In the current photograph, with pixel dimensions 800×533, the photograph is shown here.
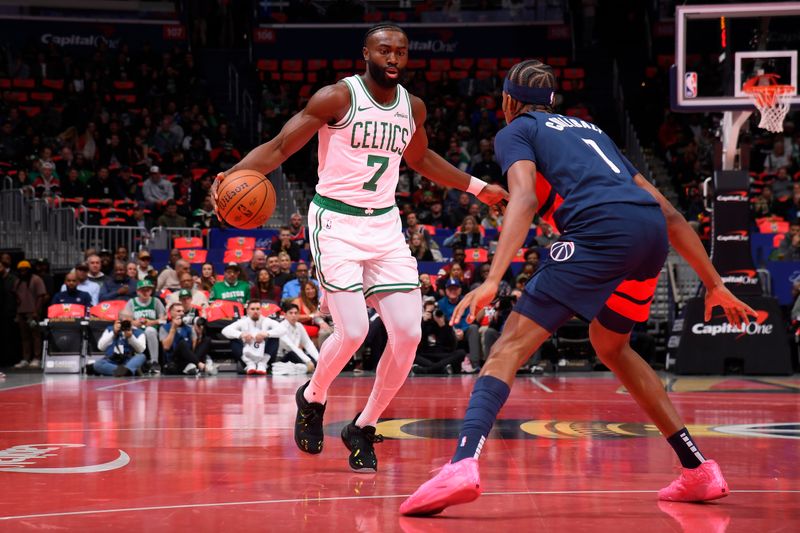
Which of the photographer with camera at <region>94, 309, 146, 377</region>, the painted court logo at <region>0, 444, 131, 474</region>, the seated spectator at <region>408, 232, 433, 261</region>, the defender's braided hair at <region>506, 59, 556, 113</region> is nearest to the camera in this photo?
the defender's braided hair at <region>506, 59, 556, 113</region>

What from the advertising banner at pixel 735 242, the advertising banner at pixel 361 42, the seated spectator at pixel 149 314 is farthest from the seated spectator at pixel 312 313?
the advertising banner at pixel 361 42

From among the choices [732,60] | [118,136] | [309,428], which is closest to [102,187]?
[118,136]

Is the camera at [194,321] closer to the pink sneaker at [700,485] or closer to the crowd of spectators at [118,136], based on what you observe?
the crowd of spectators at [118,136]

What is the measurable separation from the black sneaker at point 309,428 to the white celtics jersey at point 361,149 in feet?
3.89

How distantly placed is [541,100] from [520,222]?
739 mm

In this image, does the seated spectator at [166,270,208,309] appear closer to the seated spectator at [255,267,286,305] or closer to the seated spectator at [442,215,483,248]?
the seated spectator at [255,267,286,305]

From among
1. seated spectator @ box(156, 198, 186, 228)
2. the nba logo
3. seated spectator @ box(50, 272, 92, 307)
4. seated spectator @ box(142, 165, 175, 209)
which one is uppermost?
the nba logo

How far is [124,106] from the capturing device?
77.2 ft

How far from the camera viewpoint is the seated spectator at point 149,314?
14.4 m

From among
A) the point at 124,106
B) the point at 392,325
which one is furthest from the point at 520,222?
the point at 124,106

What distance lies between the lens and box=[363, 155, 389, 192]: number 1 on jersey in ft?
17.9

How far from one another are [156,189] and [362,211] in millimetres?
15082

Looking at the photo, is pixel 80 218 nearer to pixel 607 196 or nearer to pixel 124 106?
pixel 124 106

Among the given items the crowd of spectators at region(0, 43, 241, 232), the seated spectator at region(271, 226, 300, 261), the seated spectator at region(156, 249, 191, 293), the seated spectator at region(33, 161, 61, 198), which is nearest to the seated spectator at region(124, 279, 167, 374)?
the seated spectator at region(156, 249, 191, 293)
